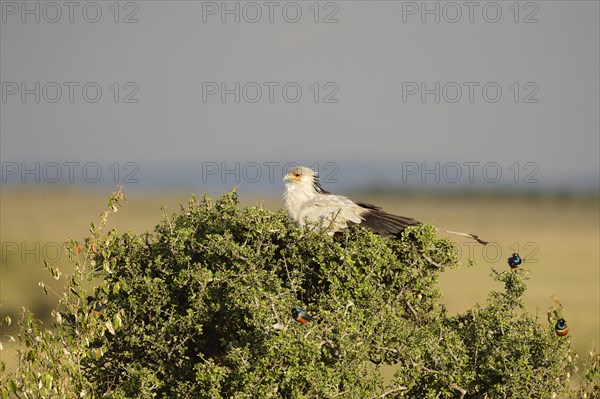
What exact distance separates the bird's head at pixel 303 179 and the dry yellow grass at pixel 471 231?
1.98 metres

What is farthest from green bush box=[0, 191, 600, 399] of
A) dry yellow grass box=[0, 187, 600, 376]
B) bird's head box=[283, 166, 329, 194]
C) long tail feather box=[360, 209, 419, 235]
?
dry yellow grass box=[0, 187, 600, 376]

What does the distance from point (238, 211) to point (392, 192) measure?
5099 centimetres

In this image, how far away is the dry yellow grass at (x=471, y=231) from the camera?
27500mm

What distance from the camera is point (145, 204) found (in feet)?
201

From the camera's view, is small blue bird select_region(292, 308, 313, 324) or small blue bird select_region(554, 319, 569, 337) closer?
small blue bird select_region(292, 308, 313, 324)

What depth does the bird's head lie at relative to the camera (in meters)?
11.7

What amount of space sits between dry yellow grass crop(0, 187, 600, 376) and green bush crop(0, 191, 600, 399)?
2136mm

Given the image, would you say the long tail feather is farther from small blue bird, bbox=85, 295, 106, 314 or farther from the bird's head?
small blue bird, bbox=85, 295, 106, 314

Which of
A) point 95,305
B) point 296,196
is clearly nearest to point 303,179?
point 296,196

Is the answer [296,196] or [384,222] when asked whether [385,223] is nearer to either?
[384,222]

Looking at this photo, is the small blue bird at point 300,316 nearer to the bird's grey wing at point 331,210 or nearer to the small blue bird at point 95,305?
the bird's grey wing at point 331,210

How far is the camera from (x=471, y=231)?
4550 centimetres

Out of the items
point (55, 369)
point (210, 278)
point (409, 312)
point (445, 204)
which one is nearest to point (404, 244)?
point (409, 312)

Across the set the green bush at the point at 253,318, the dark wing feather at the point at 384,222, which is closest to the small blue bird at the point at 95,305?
the green bush at the point at 253,318
